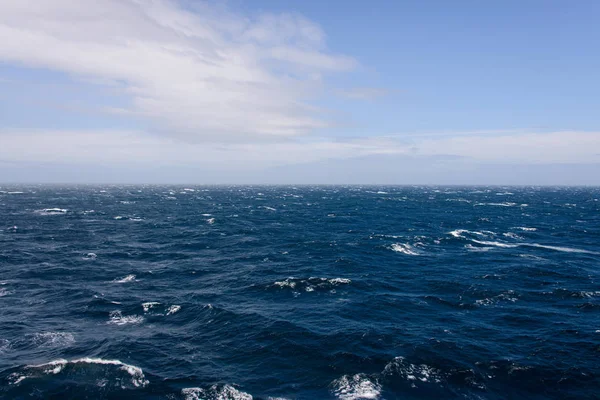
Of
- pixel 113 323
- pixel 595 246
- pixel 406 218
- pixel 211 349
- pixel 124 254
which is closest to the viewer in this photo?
pixel 211 349

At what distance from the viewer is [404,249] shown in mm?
81250

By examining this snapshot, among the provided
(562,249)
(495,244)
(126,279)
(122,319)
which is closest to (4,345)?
(122,319)

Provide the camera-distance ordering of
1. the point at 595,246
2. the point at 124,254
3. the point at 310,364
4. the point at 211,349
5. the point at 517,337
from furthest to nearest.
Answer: the point at 595,246, the point at 124,254, the point at 517,337, the point at 211,349, the point at 310,364

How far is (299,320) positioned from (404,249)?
46514mm

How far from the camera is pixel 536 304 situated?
4619 cm

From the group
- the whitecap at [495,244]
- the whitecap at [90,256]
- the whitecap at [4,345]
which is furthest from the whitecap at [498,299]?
the whitecap at [90,256]

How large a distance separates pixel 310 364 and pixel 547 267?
54349 mm

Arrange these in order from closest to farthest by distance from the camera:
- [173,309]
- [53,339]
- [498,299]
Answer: [53,339]
[173,309]
[498,299]

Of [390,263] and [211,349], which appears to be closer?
[211,349]

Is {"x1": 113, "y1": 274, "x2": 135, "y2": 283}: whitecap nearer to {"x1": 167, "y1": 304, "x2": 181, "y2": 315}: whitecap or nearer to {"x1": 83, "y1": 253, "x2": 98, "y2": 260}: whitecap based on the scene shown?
{"x1": 167, "y1": 304, "x2": 181, "y2": 315}: whitecap

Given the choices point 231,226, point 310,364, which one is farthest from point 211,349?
point 231,226

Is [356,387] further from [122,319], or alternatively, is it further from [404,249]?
[404,249]

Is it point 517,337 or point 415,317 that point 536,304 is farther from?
point 415,317

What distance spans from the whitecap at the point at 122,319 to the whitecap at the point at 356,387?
24.7 m
